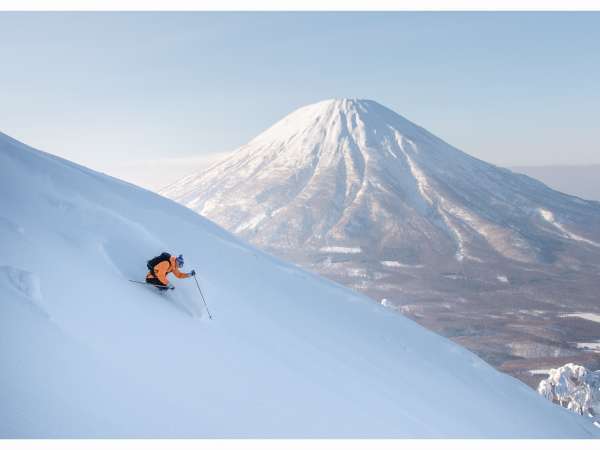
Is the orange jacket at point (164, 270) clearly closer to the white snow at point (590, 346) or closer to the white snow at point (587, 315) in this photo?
the white snow at point (590, 346)

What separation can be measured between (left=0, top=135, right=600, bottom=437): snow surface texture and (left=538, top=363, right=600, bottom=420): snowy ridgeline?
66.7 ft

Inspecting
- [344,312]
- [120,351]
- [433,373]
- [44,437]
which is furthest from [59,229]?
[433,373]

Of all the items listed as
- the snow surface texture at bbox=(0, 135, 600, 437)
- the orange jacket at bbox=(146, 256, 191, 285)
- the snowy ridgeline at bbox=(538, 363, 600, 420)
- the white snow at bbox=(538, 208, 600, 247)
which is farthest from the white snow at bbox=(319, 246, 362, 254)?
the orange jacket at bbox=(146, 256, 191, 285)

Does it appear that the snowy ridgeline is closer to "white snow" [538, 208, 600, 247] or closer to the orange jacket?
the orange jacket

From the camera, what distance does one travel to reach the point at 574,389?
3644 centimetres

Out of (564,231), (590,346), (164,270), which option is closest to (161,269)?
(164,270)

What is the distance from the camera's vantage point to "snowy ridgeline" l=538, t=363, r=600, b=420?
3547cm

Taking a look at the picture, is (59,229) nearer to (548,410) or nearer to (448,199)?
(548,410)

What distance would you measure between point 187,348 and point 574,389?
37.9 metres

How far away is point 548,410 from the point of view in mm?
18906

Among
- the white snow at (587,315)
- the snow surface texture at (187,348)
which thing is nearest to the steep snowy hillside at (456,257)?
the white snow at (587,315)

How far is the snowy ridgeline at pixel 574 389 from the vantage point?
35.5 metres

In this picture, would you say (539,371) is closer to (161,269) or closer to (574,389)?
(574,389)

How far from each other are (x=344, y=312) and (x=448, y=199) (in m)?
187
